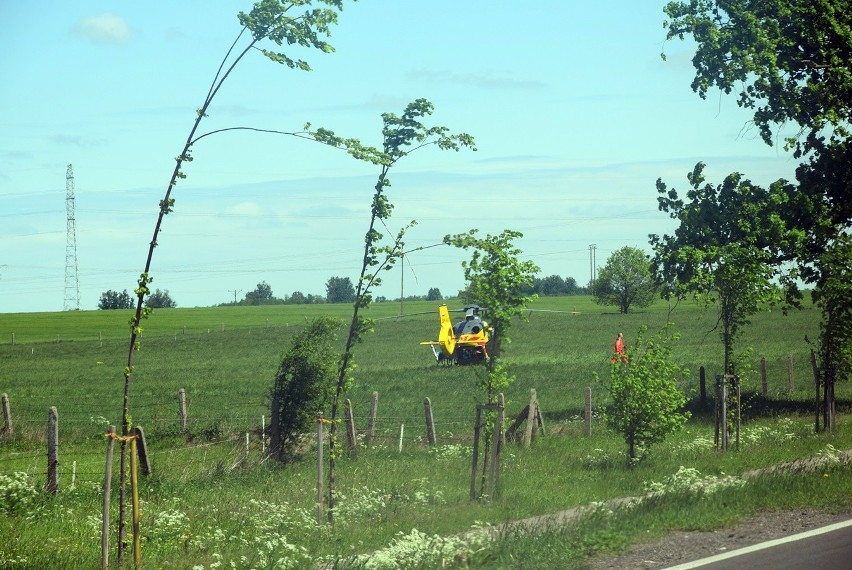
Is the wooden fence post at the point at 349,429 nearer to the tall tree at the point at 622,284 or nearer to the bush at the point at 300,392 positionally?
the bush at the point at 300,392

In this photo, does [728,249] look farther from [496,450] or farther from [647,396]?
[496,450]

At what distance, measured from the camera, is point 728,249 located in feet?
72.1

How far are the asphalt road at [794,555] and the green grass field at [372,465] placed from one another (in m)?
1.24

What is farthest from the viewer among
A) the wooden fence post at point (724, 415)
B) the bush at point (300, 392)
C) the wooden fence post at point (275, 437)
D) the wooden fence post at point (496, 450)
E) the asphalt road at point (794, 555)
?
the bush at point (300, 392)

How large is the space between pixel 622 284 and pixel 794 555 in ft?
407

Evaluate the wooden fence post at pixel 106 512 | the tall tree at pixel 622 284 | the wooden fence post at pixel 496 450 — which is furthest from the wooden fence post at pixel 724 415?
the tall tree at pixel 622 284

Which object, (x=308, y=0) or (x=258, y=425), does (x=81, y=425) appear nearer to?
(x=258, y=425)

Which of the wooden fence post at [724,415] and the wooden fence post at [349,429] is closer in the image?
the wooden fence post at [724,415]

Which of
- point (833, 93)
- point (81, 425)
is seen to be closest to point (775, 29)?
point (833, 93)

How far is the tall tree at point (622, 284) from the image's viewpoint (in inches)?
5177

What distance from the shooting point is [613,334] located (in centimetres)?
8706

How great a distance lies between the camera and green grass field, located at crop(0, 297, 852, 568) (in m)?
12.7

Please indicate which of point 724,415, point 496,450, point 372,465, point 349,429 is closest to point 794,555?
point 496,450

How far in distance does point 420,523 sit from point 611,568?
160 inches
